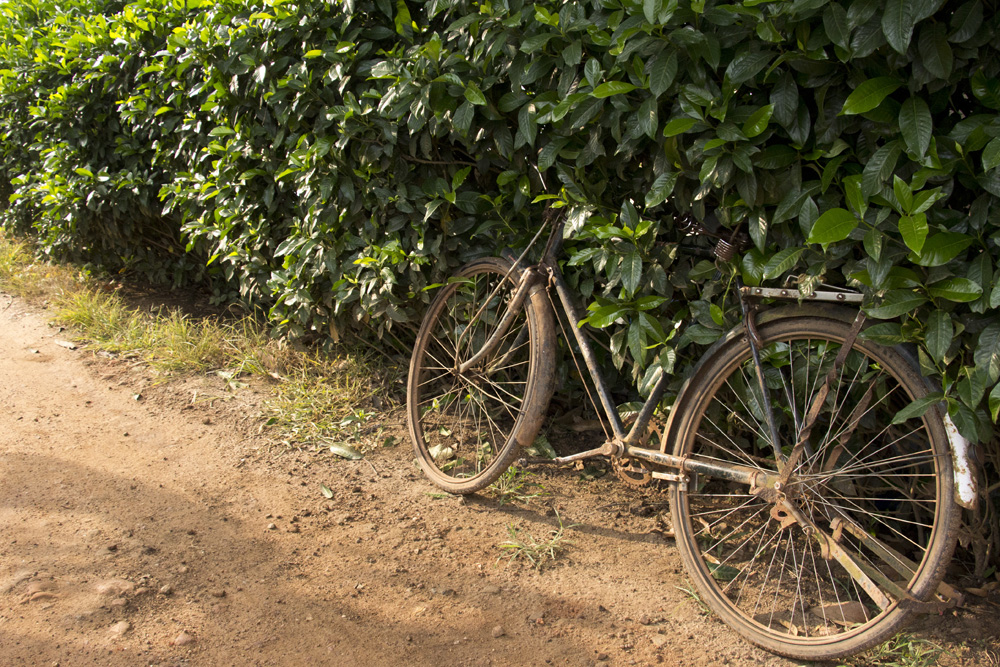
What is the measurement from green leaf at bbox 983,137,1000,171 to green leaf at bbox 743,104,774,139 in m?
0.55

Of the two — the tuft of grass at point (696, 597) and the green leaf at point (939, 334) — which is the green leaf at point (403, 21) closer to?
the green leaf at point (939, 334)

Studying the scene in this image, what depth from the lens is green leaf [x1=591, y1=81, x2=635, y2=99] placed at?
2.40 metres

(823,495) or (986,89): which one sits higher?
(986,89)

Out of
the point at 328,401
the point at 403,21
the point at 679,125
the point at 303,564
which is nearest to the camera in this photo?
the point at 679,125

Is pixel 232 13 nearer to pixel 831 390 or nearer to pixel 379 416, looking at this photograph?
pixel 379 416

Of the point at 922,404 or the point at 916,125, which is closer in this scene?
the point at 916,125

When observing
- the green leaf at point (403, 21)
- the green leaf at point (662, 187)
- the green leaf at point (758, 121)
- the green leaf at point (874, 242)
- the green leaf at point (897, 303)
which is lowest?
the green leaf at point (897, 303)

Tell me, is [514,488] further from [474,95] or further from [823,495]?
[474,95]

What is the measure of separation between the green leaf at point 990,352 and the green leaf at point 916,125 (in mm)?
503

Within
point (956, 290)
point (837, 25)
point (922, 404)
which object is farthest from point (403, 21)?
point (922, 404)

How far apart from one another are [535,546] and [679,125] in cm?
161

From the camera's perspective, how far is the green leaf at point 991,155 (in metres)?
1.84

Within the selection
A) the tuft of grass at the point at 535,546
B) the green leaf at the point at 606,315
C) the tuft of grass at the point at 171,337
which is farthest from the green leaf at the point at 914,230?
the tuft of grass at the point at 171,337

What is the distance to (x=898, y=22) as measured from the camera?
186 centimetres
